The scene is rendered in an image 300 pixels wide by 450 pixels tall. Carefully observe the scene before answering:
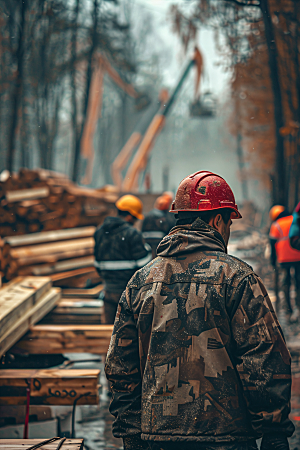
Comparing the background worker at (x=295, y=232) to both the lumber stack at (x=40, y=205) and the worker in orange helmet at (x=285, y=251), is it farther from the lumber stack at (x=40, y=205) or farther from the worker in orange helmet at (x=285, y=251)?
the lumber stack at (x=40, y=205)

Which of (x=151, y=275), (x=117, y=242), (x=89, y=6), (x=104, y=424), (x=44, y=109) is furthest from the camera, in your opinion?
(x=44, y=109)

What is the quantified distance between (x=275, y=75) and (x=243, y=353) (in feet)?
27.1

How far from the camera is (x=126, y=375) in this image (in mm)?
2012

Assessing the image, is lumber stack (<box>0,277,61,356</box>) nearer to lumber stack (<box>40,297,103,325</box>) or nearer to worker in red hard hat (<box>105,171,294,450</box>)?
lumber stack (<box>40,297,103,325</box>)

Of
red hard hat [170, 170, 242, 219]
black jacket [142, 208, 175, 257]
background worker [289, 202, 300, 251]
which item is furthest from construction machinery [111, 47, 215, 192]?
red hard hat [170, 170, 242, 219]

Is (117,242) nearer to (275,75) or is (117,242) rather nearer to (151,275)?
(151,275)

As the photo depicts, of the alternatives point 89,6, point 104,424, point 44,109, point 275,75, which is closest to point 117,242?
point 104,424

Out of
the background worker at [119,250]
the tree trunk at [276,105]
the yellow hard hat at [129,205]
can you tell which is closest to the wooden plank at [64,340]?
the background worker at [119,250]

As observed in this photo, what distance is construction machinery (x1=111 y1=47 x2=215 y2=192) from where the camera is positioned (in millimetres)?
12203

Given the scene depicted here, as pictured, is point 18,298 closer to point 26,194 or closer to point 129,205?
point 129,205

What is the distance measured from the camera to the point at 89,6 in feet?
40.6

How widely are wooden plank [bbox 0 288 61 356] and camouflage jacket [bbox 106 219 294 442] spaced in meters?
2.64

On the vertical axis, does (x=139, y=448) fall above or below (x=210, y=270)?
below

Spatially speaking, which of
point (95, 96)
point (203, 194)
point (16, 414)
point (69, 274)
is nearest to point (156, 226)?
point (69, 274)
